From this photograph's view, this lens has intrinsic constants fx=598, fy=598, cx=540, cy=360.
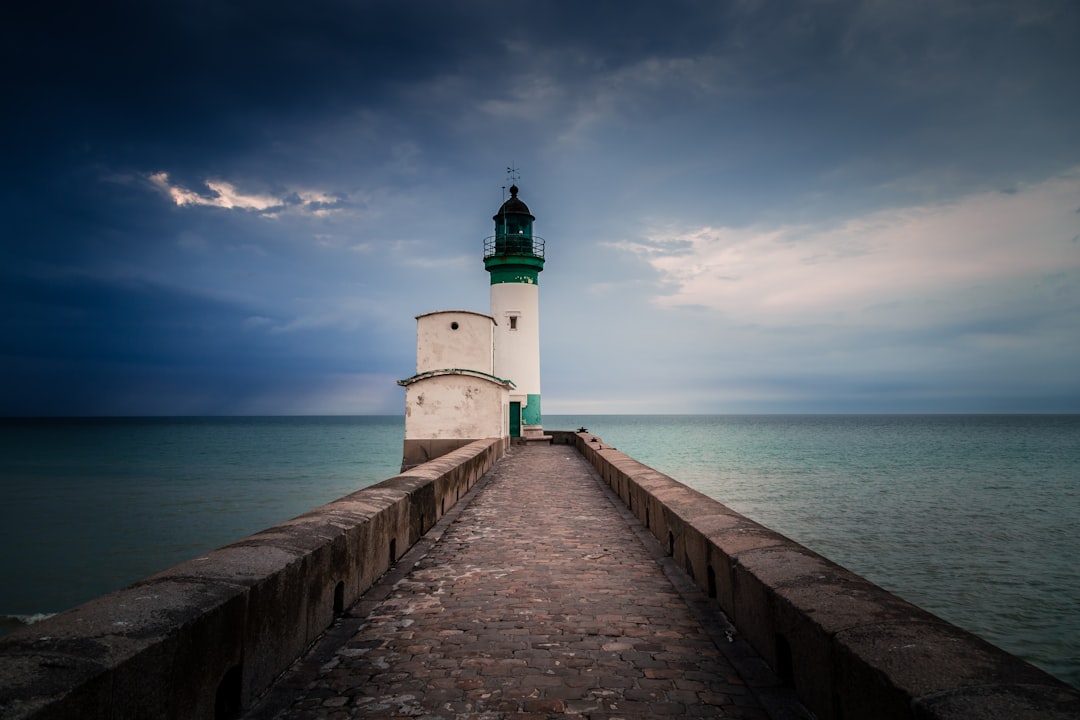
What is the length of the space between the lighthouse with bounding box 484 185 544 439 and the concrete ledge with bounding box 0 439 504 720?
2153 cm

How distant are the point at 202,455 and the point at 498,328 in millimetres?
43325

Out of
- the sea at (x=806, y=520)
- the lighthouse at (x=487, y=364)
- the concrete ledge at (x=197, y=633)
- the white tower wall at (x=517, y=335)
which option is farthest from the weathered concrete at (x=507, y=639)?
the white tower wall at (x=517, y=335)

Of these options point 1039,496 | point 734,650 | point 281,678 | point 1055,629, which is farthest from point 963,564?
point 1039,496

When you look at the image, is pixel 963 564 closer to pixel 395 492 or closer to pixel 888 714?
pixel 395 492

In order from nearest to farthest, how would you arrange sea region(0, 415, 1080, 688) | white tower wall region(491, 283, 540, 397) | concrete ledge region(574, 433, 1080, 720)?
concrete ledge region(574, 433, 1080, 720) → sea region(0, 415, 1080, 688) → white tower wall region(491, 283, 540, 397)

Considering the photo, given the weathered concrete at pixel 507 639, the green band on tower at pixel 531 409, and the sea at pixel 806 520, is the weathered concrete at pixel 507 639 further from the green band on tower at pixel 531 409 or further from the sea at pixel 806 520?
the green band on tower at pixel 531 409

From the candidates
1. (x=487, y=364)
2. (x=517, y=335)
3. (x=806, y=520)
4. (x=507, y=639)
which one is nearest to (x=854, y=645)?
(x=507, y=639)

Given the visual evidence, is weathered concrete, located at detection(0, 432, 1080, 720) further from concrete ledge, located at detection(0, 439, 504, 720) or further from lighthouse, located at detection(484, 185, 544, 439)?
lighthouse, located at detection(484, 185, 544, 439)

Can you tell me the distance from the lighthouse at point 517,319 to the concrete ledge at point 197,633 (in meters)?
21.5

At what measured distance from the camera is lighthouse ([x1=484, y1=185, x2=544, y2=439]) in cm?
2666

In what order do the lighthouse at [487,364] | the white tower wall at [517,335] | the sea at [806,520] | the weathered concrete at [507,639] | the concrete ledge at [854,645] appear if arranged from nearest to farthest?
the concrete ledge at [854,645] → the weathered concrete at [507,639] → the sea at [806,520] → the lighthouse at [487,364] → the white tower wall at [517,335]

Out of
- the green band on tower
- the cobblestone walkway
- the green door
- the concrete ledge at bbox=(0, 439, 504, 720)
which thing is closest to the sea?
the cobblestone walkway

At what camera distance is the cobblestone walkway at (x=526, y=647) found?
3107mm

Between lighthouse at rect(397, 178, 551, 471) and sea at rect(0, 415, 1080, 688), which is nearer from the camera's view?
sea at rect(0, 415, 1080, 688)
